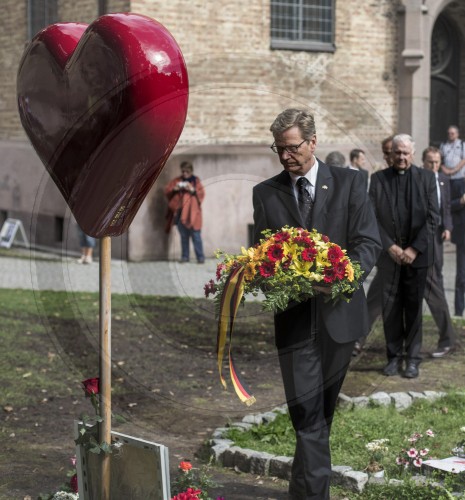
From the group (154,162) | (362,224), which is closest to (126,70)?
(154,162)

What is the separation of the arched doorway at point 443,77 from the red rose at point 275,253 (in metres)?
17.9

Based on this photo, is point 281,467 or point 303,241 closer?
point 303,241

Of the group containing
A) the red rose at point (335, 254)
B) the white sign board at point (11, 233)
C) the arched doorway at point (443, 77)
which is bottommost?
the white sign board at point (11, 233)

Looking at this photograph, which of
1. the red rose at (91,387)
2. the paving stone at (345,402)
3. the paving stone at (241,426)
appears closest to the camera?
the red rose at (91,387)

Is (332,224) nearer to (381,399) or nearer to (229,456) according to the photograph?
(229,456)

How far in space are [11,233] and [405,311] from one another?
1290 centimetres

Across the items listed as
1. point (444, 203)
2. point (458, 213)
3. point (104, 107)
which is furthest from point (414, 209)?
point (104, 107)

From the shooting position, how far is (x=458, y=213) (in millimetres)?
13953

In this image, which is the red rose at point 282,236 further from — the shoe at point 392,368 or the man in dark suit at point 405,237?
the shoe at point 392,368

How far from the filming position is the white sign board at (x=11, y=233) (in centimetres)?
2200

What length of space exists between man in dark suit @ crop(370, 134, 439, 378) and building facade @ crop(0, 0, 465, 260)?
28.0 ft

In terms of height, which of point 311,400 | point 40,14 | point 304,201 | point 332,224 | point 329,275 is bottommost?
point 311,400

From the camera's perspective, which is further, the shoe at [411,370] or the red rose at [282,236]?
the shoe at [411,370]

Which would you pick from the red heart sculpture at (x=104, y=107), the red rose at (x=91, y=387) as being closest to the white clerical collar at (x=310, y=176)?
the red heart sculpture at (x=104, y=107)
